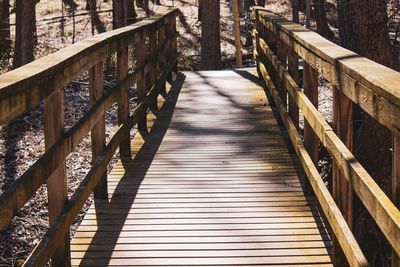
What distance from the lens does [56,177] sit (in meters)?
3.99

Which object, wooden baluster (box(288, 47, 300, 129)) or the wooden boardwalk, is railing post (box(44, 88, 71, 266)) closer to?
the wooden boardwalk

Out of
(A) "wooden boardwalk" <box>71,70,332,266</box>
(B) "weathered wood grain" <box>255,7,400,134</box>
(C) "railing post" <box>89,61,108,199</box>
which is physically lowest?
(A) "wooden boardwalk" <box>71,70,332,266</box>

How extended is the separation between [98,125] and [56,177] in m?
1.44

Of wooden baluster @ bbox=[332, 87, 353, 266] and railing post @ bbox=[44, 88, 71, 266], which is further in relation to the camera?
wooden baluster @ bbox=[332, 87, 353, 266]

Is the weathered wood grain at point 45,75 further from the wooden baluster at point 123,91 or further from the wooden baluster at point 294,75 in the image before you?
the wooden baluster at point 294,75

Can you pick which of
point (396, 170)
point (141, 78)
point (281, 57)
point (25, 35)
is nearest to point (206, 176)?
point (141, 78)

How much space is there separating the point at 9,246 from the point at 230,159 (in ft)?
9.50

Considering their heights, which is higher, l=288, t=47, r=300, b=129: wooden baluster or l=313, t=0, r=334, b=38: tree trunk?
l=313, t=0, r=334, b=38: tree trunk

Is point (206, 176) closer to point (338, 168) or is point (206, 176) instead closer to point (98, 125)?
point (98, 125)

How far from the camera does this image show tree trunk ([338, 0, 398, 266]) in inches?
255

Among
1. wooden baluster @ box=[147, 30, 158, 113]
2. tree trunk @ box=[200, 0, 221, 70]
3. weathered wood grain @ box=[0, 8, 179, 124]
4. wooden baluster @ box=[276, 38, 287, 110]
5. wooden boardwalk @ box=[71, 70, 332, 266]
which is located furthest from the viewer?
tree trunk @ box=[200, 0, 221, 70]

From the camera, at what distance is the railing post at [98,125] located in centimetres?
530

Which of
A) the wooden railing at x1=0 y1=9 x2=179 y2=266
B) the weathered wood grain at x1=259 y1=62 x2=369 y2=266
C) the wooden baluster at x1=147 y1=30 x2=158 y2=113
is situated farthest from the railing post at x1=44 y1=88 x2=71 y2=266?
the wooden baluster at x1=147 y1=30 x2=158 y2=113

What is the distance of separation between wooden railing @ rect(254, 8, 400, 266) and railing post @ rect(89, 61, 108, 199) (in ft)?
5.57
